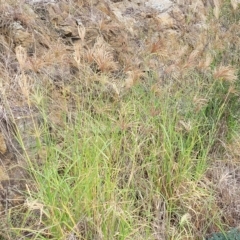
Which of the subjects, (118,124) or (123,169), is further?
(123,169)

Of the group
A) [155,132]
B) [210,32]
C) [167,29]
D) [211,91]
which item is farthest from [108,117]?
[167,29]

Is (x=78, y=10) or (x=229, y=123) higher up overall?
(x=78, y=10)

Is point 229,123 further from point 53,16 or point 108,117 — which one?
point 53,16

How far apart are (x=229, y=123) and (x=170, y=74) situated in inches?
32.1

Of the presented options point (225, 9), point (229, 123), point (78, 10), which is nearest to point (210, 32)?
point (225, 9)

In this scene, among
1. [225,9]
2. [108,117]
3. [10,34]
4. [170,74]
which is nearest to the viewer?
[108,117]

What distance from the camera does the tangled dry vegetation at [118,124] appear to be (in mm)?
2627

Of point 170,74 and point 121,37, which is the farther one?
point 121,37

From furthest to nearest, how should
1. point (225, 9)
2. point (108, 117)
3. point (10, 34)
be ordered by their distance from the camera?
point (225, 9), point (10, 34), point (108, 117)

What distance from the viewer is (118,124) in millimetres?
2740

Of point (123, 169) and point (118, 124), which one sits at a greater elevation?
point (118, 124)

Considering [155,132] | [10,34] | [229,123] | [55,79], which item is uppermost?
[10,34]

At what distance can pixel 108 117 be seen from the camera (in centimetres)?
297

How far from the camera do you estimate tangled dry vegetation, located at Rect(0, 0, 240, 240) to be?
2.63m
